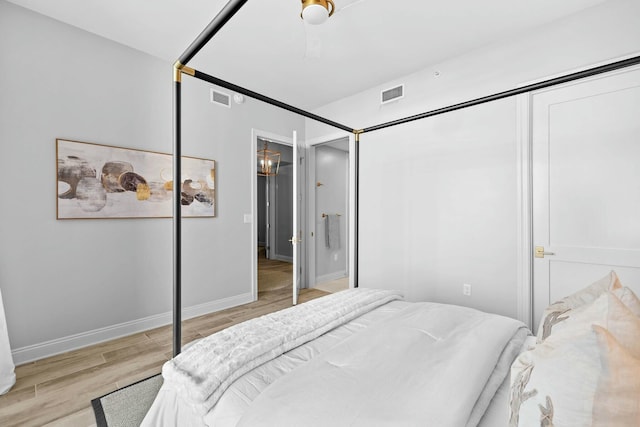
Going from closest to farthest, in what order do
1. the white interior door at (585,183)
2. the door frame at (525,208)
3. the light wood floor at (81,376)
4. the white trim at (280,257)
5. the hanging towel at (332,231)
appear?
1. the light wood floor at (81,376)
2. the white interior door at (585,183)
3. the door frame at (525,208)
4. the hanging towel at (332,231)
5. the white trim at (280,257)

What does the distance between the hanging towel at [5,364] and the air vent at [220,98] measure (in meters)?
2.55

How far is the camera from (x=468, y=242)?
107 inches

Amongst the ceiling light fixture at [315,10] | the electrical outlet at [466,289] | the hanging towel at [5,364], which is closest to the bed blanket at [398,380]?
the electrical outlet at [466,289]

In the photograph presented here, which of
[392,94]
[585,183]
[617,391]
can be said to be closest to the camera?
[617,391]

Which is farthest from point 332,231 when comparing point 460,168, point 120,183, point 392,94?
point 120,183

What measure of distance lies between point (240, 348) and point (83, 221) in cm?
222

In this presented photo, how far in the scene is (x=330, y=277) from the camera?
4.81 meters

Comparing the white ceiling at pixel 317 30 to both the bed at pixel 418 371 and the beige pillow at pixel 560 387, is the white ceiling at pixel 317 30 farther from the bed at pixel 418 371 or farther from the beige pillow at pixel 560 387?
the beige pillow at pixel 560 387

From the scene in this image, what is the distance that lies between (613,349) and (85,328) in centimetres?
331

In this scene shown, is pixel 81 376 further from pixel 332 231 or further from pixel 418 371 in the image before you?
pixel 332 231

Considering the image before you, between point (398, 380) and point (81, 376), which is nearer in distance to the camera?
point (398, 380)

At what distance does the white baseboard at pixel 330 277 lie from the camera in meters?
4.60

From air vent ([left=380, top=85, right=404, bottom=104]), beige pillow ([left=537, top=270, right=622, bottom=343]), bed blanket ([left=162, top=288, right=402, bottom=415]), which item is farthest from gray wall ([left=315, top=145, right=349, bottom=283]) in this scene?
beige pillow ([left=537, top=270, right=622, bottom=343])

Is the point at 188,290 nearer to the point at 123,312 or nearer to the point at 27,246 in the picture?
the point at 123,312
